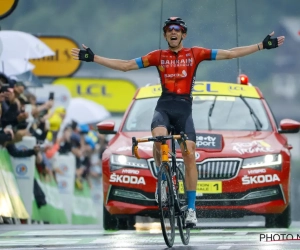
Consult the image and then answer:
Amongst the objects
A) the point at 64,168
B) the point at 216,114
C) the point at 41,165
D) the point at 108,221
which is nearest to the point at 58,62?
the point at 64,168

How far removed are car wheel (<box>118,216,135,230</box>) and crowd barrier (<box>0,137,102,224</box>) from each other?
2.00 m

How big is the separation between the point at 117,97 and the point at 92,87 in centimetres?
81

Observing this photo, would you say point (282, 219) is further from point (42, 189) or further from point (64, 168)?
point (64, 168)

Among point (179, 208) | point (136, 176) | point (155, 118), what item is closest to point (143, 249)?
point (179, 208)

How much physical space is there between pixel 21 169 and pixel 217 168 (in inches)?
203

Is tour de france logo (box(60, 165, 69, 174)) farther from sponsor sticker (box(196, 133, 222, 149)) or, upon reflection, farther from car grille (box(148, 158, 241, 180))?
car grille (box(148, 158, 241, 180))

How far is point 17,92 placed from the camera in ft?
67.3

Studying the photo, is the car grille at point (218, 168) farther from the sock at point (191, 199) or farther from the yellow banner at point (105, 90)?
the yellow banner at point (105, 90)

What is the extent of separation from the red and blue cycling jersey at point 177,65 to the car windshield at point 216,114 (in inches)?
111

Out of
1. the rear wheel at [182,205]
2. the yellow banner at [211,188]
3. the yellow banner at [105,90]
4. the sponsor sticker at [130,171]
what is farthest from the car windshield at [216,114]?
the yellow banner at [105,90]

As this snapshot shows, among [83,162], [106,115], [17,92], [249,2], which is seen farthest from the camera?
[249,2]

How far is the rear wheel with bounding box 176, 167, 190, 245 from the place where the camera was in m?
13.0

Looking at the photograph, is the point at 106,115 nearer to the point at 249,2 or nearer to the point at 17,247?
the point at 249,2

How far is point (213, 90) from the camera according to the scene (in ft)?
56.9
